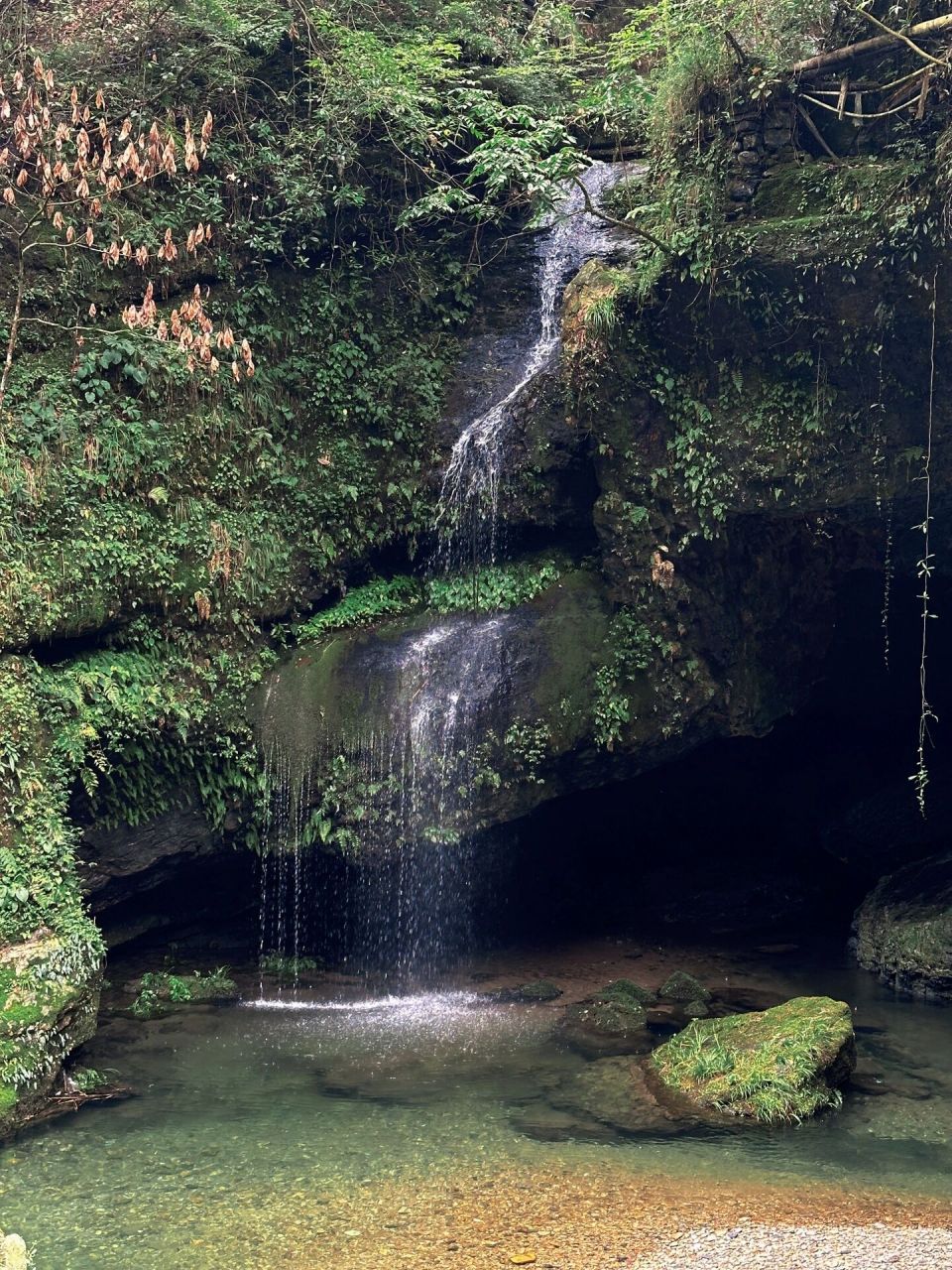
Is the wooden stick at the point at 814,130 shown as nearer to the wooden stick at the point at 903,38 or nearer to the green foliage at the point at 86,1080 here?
the wooden stick at the point at 903,38

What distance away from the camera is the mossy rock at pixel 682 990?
35.8ft

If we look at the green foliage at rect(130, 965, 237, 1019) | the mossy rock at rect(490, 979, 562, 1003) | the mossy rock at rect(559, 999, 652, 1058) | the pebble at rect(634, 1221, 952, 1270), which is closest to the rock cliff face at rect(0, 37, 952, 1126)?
the green foliage at rect(130, 965, 237, 1019)

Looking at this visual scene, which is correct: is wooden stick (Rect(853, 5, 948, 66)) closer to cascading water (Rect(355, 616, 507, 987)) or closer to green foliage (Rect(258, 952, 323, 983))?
cascading water (Rect(355, 616, 507, 987))

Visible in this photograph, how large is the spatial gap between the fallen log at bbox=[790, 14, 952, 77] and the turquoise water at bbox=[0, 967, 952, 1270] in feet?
29.3

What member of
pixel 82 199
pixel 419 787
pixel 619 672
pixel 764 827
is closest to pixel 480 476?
pixel 619 672

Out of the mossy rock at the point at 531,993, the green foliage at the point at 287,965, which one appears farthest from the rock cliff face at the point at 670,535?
the mossy rock at the point at 531,993

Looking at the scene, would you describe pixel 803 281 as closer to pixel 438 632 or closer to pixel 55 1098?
pixel 438 632

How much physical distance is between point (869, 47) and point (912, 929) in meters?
8.96

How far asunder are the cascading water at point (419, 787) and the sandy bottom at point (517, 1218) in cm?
479

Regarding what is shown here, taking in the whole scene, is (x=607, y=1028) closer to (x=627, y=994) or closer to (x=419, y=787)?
(x=627, y=994)

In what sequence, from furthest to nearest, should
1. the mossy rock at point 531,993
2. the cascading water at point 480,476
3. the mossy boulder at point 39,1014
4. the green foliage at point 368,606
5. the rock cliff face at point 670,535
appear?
1. the cascading water at point 480,476
2. the green foliage at point 368,606
3. the mossy rock at point 531,993
4. the rock cliff face at point 670,535
5. the mossy boulder at point 39,1014

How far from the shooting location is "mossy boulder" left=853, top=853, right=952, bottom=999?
11.6 metres

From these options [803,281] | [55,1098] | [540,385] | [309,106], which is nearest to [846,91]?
[803,281]

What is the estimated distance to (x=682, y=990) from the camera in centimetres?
1104
